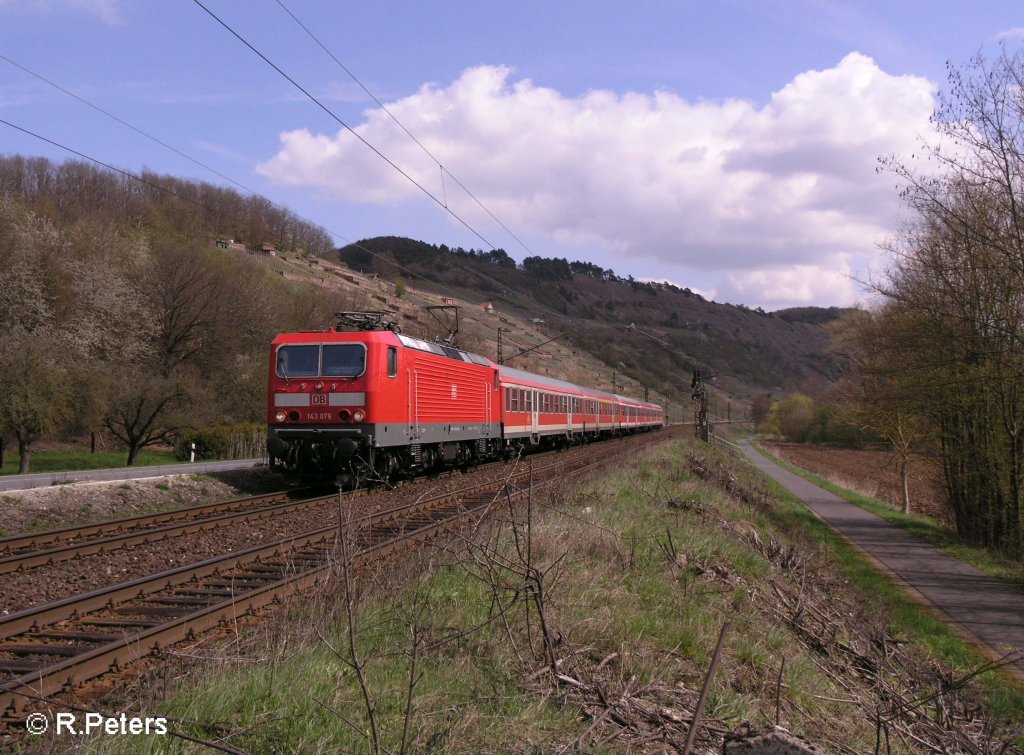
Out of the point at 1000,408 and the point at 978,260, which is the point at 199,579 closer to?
the point at 978,260

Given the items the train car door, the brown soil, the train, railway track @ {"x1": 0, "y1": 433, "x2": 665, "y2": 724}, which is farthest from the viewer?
the brown soil

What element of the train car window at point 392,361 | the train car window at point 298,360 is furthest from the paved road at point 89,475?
the train car window at point 392,361

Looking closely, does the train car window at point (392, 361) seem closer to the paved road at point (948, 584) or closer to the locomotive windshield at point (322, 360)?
the locomotive windshield at point (322, 360)

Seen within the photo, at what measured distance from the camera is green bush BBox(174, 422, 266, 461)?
29625 millimetres

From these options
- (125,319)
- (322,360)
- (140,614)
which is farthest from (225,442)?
(140,614)

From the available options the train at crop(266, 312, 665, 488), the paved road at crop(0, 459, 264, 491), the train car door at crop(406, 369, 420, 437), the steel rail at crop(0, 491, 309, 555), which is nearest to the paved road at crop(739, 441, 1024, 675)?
the train at crop(266, 312, 665, 488)

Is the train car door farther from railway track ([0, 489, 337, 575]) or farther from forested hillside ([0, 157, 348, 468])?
forested hillside ([0, 157, 348, 468])

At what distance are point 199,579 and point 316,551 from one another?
179 cm

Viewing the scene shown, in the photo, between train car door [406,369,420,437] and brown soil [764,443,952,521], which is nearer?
train car door [406,369,420,437]

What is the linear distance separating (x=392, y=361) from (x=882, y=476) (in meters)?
36.7

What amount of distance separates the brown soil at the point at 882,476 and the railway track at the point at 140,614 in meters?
21.4

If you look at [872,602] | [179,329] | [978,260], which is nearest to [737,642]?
[872,602]

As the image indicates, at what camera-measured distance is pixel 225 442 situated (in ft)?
102

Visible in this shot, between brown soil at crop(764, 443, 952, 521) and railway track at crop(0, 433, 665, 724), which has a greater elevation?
railway track at crop(0, 433, 665, 724)
